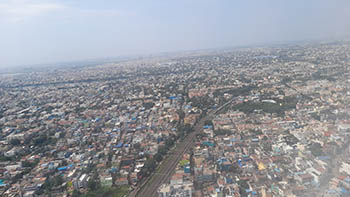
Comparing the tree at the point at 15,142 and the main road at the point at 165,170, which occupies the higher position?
the tree at the point at 15,142

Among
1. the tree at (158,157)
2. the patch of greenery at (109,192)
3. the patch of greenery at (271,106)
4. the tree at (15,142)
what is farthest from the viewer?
the patch of greenery at (271,106)

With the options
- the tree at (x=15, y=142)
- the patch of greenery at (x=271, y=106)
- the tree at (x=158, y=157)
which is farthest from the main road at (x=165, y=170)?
the tree at (x=15, y=142)

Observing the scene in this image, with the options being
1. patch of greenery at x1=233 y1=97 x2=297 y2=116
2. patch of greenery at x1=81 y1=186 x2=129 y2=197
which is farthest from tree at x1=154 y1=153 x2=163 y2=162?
patch of greenery at x1=233 y1=97 x2=297 y2=116

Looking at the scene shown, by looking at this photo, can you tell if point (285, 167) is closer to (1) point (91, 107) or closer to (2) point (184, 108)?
(2) point (184, 108)

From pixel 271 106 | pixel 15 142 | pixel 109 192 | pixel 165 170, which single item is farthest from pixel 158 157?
pixel 15 142

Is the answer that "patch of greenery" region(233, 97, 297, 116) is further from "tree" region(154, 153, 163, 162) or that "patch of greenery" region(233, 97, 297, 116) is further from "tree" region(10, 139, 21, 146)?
"tree" region(10, 139, 21, 146)

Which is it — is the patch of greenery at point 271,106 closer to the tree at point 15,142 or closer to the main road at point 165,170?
the main road at point 165,170

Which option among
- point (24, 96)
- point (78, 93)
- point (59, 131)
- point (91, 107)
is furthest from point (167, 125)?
point (24, 96)

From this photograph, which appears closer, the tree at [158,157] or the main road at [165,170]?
the main road at [165,170]
